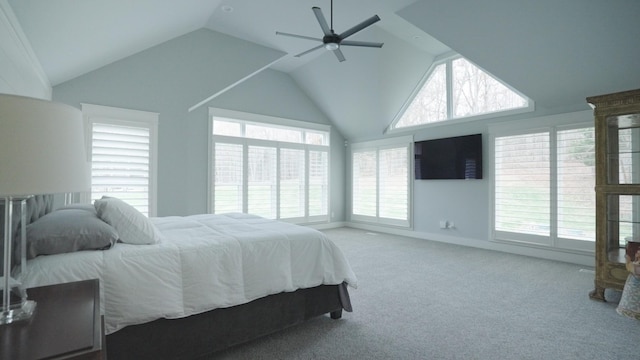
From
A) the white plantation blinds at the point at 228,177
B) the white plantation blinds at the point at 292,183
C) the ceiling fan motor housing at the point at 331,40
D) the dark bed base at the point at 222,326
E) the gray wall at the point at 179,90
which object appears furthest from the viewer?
the white plantation blinds at the point at 292,183

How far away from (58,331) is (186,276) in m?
0.85

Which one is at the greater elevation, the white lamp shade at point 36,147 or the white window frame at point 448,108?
the white window frame at point 448,108

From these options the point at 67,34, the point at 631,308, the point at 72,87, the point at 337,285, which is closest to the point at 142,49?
the point at 72,87

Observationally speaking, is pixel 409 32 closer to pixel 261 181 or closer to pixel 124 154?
pixel 261 181

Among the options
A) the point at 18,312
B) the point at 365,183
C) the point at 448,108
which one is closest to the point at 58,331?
the point at 18,312

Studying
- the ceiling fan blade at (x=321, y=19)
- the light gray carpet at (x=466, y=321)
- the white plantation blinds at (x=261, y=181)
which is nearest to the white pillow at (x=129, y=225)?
the light gray carpet at (x=466, y=321)

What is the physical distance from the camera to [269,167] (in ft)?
20.1

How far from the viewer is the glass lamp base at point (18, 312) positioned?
0.98 m

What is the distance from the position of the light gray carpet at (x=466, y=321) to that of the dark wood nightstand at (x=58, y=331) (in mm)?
1083

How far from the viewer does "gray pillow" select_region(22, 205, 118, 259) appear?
60.6 inches

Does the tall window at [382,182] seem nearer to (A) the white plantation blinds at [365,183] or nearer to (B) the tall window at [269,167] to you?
(A) the white plantation blinds at [365,183]

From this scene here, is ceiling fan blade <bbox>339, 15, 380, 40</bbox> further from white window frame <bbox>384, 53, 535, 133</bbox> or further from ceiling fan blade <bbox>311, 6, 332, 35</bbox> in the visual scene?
white window frame <bbox>384, 53, 535, 133</bbox>

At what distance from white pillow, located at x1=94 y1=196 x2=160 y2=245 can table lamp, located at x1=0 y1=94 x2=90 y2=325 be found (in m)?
0.84

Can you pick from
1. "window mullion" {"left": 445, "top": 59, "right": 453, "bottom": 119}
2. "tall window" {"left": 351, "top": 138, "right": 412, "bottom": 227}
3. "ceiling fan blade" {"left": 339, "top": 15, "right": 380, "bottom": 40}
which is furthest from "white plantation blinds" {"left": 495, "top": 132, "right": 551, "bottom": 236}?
"ceiling fan blade" {"left": 339, "top": 15, "right": 380, "bottom": 40}
